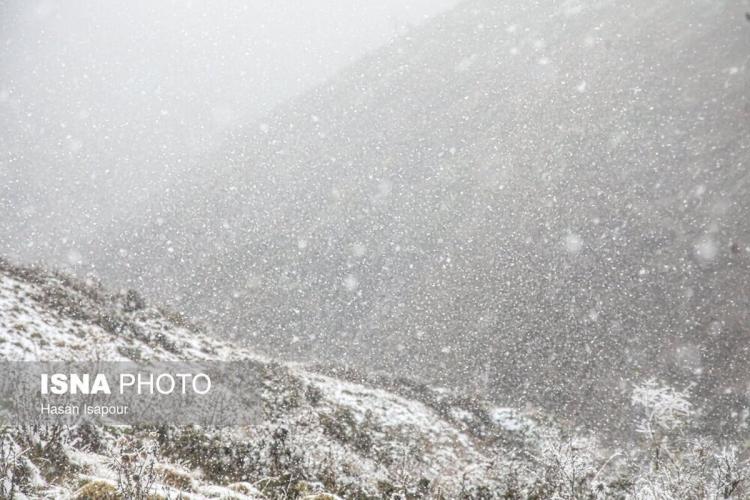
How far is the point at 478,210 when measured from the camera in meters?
32.2

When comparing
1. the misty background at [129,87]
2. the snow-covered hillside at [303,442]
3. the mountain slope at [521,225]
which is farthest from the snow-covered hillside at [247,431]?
the misty background at [129,87]

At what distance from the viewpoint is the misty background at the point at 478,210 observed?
21.7 meters

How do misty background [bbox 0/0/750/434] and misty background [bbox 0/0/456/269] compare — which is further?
misty background [bbox 0/0/456/269]

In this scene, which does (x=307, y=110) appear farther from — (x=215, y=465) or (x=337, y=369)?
(x=215, y=465)

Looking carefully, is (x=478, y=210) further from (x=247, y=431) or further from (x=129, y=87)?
(x=129, y=87)

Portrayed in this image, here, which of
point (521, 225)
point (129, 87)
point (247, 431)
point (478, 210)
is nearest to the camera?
point (247, 431)

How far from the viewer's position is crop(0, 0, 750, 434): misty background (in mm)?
21719

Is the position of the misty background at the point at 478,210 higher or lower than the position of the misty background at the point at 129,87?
lower

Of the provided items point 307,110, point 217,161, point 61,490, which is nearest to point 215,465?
point 61,490

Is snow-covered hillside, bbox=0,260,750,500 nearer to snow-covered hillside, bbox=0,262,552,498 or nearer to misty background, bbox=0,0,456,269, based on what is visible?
snow-covered hillside, bbox=0,262,552,498

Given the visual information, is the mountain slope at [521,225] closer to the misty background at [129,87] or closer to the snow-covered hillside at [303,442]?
the snow-covered hillside at [303,442]

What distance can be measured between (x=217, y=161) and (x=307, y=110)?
1147cm

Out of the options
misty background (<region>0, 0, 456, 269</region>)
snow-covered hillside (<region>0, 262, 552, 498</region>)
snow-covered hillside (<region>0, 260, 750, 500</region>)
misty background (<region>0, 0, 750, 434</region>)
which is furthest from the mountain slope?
misty background (<region>0, 0, 456, 269</region>)

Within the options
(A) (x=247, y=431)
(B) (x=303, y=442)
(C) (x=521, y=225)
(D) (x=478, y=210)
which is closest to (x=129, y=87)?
(D) (x=478, y=210)
